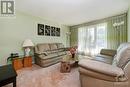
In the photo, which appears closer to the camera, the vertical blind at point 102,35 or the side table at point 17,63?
the side table at point 17,63

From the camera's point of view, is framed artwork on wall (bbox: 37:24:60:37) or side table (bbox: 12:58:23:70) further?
framed artwork on wall (bbox: 37:24:60:37)

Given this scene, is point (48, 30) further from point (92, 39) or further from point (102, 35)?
point (102, 35)

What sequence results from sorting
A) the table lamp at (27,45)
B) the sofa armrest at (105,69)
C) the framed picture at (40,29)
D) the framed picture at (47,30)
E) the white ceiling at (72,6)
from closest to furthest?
the sofa armrest at (105,69) → the white ceiling at (72,6) → the table lamp at (27,45) → the framed picture at (40,29) → the framed picture at (47,30)

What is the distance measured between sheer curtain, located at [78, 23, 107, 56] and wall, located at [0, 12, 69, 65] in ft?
8.28

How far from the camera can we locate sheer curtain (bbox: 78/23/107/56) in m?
5.09

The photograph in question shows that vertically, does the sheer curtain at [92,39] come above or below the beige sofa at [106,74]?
above

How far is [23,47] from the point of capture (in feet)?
13.2

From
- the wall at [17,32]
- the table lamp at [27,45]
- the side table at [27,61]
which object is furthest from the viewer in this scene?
the table lamp at [27,45]

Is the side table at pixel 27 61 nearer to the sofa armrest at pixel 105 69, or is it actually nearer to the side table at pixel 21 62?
the side table at pixel 21 62

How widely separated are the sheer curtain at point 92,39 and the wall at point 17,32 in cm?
252

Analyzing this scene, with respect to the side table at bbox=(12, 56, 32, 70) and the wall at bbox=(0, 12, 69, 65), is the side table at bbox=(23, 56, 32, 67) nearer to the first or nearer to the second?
the side table at bbox=(12, 56, 32, 70)

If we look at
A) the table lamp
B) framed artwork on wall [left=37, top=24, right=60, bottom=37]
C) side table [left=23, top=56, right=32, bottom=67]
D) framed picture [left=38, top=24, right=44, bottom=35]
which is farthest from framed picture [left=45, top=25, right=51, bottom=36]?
side table [left=23, top=56, right=32, bottom=67]

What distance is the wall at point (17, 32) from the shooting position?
3.46m

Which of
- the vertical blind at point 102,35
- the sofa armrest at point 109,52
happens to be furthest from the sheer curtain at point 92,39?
the sofa armrest at point 109,52
